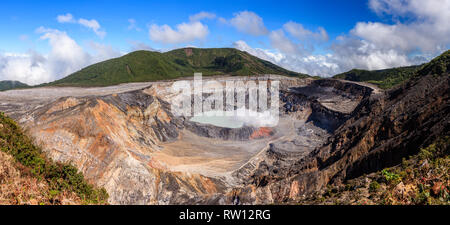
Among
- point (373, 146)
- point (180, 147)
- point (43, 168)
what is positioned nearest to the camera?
point (43, 168)

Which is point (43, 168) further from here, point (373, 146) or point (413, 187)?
point (373, 146)

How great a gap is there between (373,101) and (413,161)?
40191 millimetres

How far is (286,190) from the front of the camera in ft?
88.1

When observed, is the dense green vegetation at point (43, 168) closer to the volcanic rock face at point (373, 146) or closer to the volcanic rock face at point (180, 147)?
the volcanic rock face at point (180, 147)

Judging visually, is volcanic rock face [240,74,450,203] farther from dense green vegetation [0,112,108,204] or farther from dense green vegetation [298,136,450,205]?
dense green vegetation [0,112,108,204]

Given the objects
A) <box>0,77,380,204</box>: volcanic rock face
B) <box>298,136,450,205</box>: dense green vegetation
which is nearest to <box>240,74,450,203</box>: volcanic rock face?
<box>0,77,380,204</box>: volcanic rock face

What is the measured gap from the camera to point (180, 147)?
50.8 metres

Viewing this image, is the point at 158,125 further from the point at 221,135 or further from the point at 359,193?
the point at 359,193

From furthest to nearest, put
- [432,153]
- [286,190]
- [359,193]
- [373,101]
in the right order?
[373,101] → [286,190] → [432,153] → [359,193]

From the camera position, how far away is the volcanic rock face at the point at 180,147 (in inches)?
1165

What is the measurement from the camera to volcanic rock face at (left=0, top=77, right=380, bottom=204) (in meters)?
29.6

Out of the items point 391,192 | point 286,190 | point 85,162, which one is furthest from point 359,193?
point 85,162

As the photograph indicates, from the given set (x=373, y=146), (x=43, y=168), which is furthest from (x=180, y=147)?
(x=43, y=168)

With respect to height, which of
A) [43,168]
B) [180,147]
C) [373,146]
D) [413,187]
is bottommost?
[180,147]
